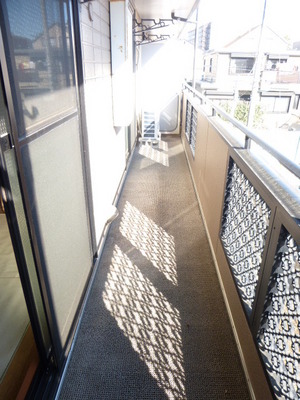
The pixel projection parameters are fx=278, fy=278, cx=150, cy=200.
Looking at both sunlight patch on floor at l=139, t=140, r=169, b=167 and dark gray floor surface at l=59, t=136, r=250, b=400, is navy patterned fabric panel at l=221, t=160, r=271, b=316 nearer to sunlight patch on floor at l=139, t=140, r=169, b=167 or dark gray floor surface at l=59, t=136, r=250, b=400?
dark gray floor surface at l=59, t=136, r=250, b=400

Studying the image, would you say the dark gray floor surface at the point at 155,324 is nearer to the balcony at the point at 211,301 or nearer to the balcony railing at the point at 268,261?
the balcony at the point at 211,301

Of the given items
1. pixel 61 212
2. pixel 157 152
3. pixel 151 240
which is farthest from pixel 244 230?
pixel 157 152

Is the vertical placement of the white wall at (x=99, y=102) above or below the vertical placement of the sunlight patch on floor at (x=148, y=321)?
above

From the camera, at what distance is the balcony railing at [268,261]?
1035 mm

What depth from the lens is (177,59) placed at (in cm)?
646

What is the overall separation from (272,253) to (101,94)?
6.59 ft

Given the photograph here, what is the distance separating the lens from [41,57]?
3.77 feet

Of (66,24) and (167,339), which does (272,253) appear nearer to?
(167,339)

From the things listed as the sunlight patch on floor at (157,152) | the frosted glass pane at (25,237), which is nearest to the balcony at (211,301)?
the frosted glass pane at (25,237)

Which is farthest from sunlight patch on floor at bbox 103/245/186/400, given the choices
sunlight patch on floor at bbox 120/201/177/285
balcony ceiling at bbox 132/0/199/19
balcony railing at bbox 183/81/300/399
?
balcony ceiling at bbox 132/0/199/19

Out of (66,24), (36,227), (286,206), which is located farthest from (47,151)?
(286,206)

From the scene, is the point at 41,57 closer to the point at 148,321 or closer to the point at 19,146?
the point at 19,146

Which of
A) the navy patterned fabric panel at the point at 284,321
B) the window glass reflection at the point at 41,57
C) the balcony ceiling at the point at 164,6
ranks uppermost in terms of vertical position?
the balcony ceiling at the point at 164,6

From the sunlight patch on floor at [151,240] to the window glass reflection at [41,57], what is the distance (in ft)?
4.72
